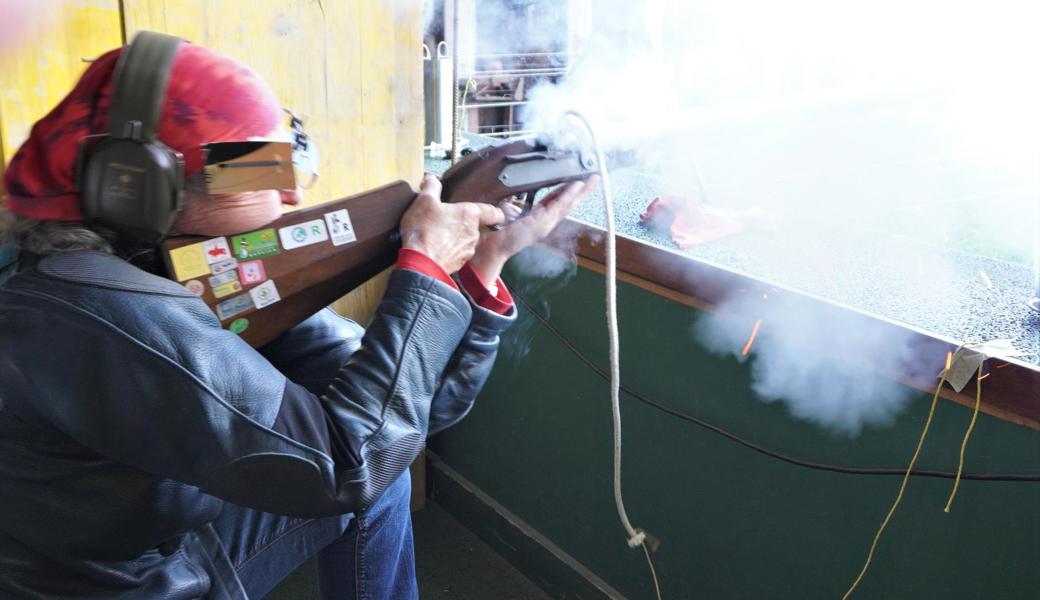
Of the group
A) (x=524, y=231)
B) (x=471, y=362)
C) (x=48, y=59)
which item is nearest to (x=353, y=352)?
(x=471, y=362)

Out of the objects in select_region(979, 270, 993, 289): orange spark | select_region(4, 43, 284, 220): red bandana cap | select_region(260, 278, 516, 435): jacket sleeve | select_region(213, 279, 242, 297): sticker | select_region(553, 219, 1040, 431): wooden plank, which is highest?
select_region(4, 43, 284, 220): red bandana cap

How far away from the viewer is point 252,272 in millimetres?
960

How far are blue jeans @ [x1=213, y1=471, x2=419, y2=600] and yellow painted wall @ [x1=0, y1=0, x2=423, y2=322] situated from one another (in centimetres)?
71

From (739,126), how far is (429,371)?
0.73 meters

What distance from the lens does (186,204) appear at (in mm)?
911

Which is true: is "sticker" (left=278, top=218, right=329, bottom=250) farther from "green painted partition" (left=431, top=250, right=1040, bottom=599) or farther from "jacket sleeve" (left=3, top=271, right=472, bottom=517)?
"green painted partition" (left=431, top=250, right=1040, bottom=599)

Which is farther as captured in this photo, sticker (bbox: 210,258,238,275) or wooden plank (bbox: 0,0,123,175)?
wooden plank (bbox: 0,0,123,175)

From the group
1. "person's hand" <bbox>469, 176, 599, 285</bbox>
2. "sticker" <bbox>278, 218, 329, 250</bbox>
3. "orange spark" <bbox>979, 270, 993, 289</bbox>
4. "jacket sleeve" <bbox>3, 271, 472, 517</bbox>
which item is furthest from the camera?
"orange spark" <bbox>979, 270, 993, 289</bbox>

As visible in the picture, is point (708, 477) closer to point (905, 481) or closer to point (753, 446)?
point (753, 446)

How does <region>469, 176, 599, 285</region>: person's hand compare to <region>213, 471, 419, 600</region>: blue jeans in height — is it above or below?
above

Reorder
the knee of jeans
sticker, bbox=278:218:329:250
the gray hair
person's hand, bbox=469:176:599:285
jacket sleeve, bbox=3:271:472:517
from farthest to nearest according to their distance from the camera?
the knee of jeans
person's hand, bbox=469:176:599:285
sticker, bbox=278:218:329:250
the gray hair
jacket sleeve, bbox=3:271:472:517

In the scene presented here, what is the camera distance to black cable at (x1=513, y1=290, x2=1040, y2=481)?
3.37 feet

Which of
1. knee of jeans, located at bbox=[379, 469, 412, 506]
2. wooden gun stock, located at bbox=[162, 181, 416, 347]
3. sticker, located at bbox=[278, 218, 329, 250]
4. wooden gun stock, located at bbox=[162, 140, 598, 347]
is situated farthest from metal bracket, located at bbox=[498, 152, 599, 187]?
knee of jeans, located at bbox=[379, 469, 412, 506]

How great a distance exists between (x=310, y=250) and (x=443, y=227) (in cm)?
17
